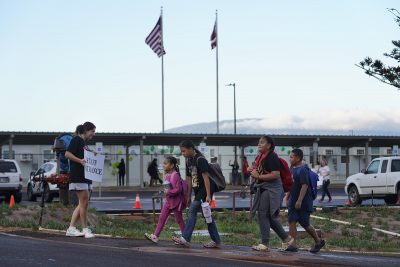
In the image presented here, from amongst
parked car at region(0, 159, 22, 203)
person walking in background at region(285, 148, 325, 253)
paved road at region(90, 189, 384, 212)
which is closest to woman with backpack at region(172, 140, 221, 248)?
person walking in background at region(285, 148, 325, 253)

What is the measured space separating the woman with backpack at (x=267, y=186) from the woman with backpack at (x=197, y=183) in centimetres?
75

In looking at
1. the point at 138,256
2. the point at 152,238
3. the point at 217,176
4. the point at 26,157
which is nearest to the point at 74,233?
the point at 152,238

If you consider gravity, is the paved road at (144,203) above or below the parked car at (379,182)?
below

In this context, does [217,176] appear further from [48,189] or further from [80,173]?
[48,189]

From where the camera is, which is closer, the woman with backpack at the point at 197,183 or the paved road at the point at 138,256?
the paved road at the point at 138,256

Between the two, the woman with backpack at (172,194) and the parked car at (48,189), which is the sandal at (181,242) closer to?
the woman with backpack at (172,194)

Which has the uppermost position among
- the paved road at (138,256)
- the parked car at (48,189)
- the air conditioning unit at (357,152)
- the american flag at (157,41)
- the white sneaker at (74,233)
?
the american flag at (157,41)

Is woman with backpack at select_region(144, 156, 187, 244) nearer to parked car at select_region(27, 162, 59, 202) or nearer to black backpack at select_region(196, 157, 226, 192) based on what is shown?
black backpack at select_region(196, 157, 226, 192)

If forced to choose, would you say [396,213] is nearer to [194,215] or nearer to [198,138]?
[194,215]

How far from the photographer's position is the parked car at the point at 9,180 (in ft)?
100

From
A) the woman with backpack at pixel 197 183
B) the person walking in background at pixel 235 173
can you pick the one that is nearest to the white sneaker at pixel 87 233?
the woman with backpack at pixel 197 183

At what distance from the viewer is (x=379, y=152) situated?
7200 centimetres

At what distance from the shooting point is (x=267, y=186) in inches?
496

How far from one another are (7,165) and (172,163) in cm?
1856
